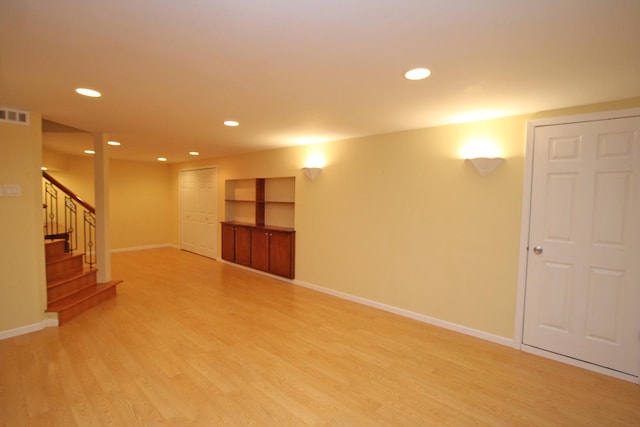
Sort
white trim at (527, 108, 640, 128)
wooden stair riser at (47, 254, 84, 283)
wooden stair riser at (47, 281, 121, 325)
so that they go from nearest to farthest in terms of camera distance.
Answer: white trim at (527, 108, 640, 128)
wooden stair riser at (47, 281, 121, 325)
wooden stair riser at (47, 254, 84, 283)

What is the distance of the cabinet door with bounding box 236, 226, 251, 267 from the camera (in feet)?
19.2

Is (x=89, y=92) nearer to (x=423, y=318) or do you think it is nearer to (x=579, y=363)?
(x=423, y=318)

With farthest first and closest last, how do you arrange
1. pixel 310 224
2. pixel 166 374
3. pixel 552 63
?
pixel 310 224 < pixel 166 374 < pixel 552 63

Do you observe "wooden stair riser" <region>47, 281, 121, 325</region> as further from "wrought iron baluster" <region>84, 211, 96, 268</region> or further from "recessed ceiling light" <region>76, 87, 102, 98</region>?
"recessed ceiling light" <region>76, 87, 102, 98</region>

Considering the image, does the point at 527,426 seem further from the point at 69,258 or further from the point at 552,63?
the point at 69,258

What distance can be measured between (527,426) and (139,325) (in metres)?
3.73

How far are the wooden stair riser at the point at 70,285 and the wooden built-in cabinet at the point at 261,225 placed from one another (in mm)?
2461

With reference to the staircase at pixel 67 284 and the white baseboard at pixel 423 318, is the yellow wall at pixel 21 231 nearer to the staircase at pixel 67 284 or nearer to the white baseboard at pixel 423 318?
the staircase at pixel 67 284

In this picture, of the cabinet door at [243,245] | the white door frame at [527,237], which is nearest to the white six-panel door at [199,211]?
the cabinet door at [243,245]

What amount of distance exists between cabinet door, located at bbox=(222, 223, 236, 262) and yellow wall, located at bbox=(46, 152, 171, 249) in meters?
2.89

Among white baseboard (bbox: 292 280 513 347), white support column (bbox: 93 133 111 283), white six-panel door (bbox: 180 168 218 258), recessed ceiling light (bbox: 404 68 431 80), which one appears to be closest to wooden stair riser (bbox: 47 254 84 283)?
white support column (bbox: 93 133 111 283)

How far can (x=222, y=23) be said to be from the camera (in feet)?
4.90

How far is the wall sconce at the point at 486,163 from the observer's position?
3.02 metres

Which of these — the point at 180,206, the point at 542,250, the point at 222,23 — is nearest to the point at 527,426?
the point at 542,250
